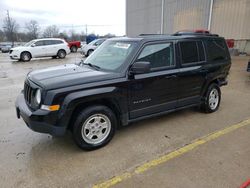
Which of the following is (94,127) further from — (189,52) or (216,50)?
(216,50)

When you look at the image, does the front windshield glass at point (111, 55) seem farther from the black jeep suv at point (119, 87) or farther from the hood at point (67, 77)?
the hood at point (67, 77)

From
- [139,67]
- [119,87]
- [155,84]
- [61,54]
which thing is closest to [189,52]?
[155,84]

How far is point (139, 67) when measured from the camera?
3.18 meters

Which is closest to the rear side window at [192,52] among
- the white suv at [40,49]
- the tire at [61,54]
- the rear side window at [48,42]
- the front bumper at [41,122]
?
the front bumper at [41,122]

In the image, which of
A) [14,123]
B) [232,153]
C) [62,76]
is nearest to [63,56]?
[14,123]

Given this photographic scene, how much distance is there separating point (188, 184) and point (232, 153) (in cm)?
110

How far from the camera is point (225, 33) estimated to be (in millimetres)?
17609

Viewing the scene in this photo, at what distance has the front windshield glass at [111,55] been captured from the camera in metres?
3.48

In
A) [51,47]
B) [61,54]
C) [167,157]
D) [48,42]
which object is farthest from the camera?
[61,54]

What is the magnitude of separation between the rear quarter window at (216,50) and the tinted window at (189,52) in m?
0.45

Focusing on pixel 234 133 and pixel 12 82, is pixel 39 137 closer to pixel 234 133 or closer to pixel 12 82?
pixel 234 133

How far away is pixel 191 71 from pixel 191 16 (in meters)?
19.2

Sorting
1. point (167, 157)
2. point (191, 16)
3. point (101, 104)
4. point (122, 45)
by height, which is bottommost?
point (167, 157)

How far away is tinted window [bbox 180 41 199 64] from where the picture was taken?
13.1 ft
